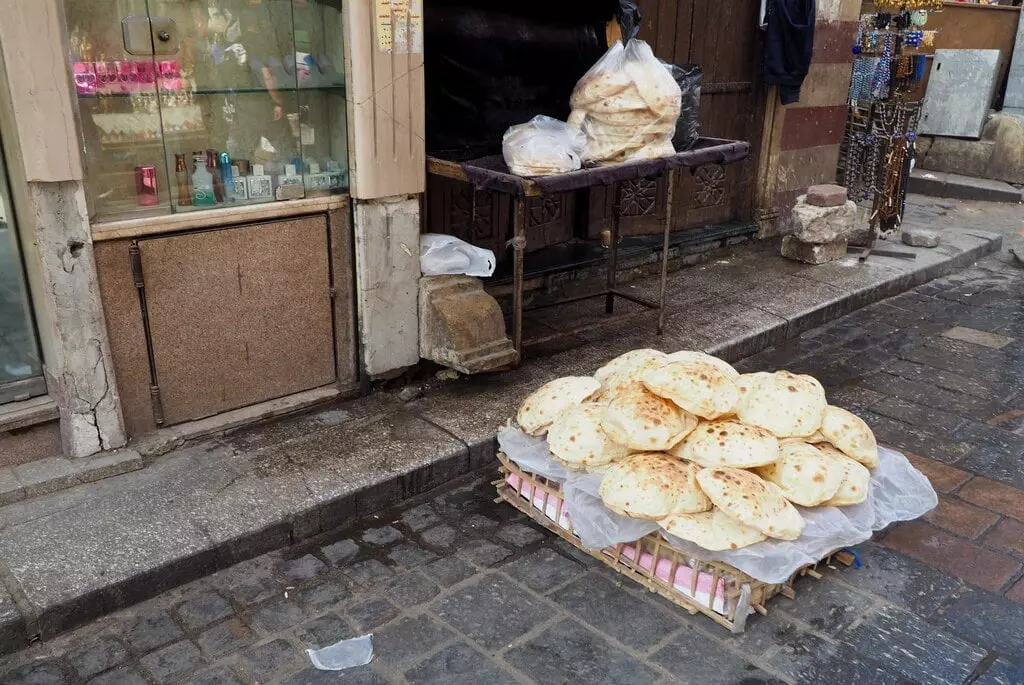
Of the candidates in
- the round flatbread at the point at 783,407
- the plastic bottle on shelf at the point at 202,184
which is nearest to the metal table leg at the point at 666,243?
the round flatbread at the point at 783,407

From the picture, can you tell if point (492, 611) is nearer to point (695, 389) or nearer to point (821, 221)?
point (695, 389)

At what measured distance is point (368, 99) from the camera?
4.87 meters

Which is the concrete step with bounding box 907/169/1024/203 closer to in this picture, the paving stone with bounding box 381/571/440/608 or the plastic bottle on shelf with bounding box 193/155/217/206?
the plastic bottle on shelf with bounding box 193/155/217/206

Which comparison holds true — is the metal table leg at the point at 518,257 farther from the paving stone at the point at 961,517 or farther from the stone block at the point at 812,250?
the stone block at the point at 812,250

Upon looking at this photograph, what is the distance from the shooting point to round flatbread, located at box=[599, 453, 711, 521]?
370cm

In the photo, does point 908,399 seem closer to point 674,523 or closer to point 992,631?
point 992,631

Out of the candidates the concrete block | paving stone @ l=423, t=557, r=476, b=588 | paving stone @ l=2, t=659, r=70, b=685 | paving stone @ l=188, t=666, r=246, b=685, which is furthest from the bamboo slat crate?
paving stone @ l=2, t=659, r=70, b=685

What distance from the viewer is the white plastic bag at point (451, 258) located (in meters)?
5.48

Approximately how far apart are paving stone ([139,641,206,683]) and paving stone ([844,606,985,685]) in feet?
9.03

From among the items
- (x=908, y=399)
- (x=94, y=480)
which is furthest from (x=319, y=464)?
(x=908, y=399)

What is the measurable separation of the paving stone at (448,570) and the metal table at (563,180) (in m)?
1.77

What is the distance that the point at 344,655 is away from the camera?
3.50 m

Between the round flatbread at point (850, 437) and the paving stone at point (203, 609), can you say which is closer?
the paving stone at point (203, 609)

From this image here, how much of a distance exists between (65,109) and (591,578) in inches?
130
